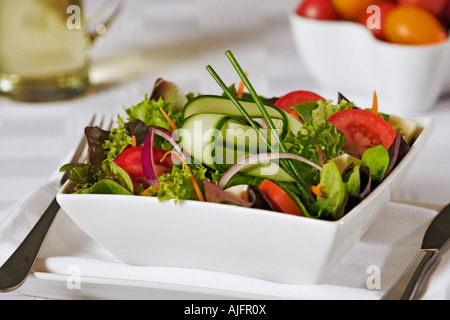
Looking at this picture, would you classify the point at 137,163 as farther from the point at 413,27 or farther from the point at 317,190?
the point at 413,27

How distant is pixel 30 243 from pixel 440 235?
21.3 inches

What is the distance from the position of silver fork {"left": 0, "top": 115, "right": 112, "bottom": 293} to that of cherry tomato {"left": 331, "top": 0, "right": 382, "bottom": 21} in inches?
40.2

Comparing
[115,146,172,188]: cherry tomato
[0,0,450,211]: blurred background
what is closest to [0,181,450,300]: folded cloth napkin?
[115,146,172,188]: cherry tomato

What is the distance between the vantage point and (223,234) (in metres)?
0.78

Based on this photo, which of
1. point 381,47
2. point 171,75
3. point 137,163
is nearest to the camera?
point 137,163

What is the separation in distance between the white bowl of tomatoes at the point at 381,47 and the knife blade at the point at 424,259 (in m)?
0.65

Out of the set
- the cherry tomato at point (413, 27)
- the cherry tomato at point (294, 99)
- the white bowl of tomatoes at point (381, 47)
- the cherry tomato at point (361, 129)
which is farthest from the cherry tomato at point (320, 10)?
the cherry tomato at point (361, 129)

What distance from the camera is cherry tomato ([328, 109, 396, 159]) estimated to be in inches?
36.0

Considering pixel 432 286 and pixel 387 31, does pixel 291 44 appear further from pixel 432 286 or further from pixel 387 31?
pixel 432 286

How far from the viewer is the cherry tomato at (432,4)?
1633 millimetres

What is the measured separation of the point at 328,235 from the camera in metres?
0.73

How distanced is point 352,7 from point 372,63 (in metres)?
0.17

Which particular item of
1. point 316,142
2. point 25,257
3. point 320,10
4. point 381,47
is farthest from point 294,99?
point 320,10
